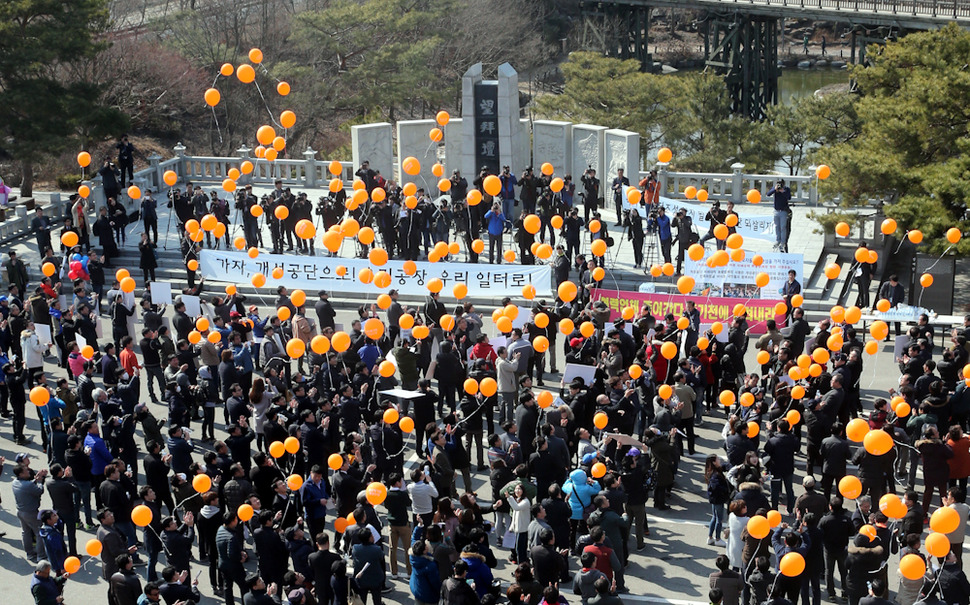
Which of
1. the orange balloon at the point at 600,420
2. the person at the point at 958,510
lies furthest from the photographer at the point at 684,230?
the person at the point at 958,510

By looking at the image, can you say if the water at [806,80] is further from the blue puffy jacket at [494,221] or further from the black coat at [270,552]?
the black coat at [270,552]

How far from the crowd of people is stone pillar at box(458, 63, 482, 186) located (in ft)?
25.9

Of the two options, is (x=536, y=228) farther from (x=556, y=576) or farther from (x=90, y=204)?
(x=90, y=204)

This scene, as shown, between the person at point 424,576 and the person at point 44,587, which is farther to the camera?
the person at point 424,576

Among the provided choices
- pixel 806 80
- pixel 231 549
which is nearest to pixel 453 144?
pixel 231 549

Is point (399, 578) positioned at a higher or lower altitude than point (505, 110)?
lower

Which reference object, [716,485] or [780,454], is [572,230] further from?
[716,485]

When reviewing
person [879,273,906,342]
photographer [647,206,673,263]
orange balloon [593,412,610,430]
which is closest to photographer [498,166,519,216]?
photographer [647,206,673,263]

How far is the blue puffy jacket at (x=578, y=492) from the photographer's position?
14648mm

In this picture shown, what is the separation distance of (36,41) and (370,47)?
21824mm

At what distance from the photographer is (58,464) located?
51.5 feet

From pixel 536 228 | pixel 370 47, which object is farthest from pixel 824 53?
pixel 536 228

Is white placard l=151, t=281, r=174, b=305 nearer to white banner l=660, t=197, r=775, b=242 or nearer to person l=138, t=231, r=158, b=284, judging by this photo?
person l=138, t=231, r=158, b=284

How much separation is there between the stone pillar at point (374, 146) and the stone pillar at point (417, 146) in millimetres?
240
